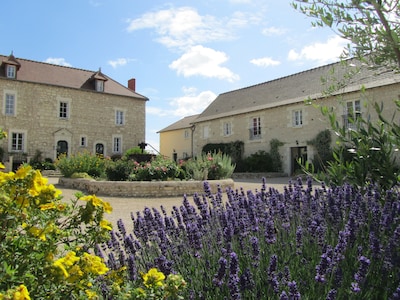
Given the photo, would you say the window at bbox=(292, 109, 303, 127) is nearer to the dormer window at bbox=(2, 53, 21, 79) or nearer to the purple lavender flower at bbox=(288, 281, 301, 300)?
the dormer window at bbox=(2, 53, 21, 79)

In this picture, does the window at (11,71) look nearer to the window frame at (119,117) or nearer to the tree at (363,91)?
the window frame at (119,117)

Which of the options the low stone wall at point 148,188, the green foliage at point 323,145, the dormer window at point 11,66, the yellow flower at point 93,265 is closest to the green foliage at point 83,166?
the low stone wall at point 148,188

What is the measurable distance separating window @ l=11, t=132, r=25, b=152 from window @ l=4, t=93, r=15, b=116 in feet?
4.50

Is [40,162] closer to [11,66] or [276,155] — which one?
[11,66]

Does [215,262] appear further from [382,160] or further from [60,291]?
[382,160]

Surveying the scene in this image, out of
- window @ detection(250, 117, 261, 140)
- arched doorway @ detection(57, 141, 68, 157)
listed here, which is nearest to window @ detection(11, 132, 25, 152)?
arched doorway @ detection(57, 141, 68, 157)

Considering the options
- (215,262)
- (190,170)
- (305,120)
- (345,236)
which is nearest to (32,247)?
(215,262)

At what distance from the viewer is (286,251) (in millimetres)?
2188

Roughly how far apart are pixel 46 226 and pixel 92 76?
2553 cm

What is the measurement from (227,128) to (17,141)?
14061 mm

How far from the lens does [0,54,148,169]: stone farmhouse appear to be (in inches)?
843

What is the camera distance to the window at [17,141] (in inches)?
840

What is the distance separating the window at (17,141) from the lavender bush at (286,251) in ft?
71.4

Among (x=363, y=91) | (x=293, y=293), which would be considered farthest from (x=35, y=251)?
(x=363, y=91)
